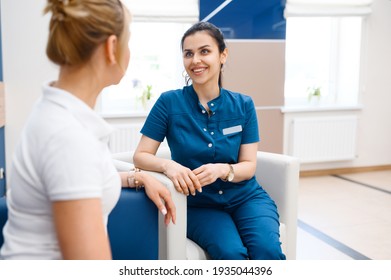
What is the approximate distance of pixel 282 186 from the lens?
214cm

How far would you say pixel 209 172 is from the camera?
180 cm

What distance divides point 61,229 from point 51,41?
0.41 metres

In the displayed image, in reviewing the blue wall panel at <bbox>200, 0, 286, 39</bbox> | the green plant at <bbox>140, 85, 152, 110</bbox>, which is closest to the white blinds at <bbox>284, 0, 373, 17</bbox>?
the blue wall panel at <bbox>200, 0, 286, 39</bbox>

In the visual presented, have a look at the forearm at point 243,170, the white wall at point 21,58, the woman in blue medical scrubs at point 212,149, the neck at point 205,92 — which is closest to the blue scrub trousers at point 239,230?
the woman in blue medical scrubs at point 212,149

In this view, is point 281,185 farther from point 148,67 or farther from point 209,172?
point 148,67

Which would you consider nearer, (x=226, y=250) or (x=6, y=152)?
(x=226, y=250)

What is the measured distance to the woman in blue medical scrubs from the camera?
1820mm

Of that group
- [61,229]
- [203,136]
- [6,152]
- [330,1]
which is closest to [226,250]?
[203,136]

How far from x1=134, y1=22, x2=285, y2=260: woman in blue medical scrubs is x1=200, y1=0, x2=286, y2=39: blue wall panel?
2576 mm

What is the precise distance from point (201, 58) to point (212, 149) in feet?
1.36

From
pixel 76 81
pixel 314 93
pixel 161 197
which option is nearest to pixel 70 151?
pixel 76 81

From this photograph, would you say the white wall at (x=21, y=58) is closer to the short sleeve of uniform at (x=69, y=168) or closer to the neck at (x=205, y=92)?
the neck at (x=205, y=92)

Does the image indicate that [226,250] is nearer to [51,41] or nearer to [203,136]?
[203,136]

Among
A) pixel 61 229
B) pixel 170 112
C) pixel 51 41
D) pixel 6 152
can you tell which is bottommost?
pixel 6 152
